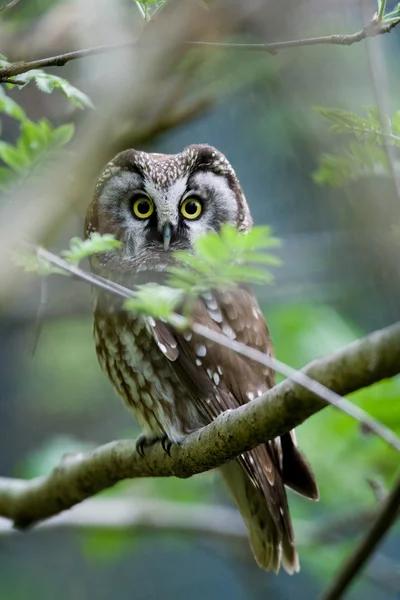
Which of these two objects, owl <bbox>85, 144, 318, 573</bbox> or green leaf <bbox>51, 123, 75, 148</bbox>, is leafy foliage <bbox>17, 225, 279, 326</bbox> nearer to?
green leaf <bbox>51, 123, 75, 148</bbox>

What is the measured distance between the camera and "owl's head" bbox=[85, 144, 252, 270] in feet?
9.11

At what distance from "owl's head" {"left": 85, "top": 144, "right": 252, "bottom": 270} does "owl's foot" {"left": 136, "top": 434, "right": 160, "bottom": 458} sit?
1.79ft

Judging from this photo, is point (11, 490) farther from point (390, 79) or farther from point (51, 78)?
point (390, 79)

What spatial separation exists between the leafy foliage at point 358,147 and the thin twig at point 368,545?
69 centimetres

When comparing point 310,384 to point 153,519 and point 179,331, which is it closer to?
point 179,331

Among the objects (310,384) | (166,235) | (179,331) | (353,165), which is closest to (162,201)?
(166,235)

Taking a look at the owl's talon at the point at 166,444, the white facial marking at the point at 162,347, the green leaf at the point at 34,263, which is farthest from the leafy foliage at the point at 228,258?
the owl's talon at the point at 166,444

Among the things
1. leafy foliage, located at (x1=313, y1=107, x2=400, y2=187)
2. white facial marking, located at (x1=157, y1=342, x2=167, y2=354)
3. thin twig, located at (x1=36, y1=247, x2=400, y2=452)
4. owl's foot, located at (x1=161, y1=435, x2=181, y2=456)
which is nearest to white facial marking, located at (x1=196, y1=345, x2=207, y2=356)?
white facial marking, located at (x1=157, y1=342, x2=167, y2=354)

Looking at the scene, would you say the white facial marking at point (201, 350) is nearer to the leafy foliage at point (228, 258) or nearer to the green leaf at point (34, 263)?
the green leaf at point (34, 263)

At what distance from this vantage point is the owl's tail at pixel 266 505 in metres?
2.71

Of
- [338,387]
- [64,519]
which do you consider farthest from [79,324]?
[338,387]

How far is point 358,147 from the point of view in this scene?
1.99 m

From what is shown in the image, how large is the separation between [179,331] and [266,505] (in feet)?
2.53

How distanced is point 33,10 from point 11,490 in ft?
6.11
